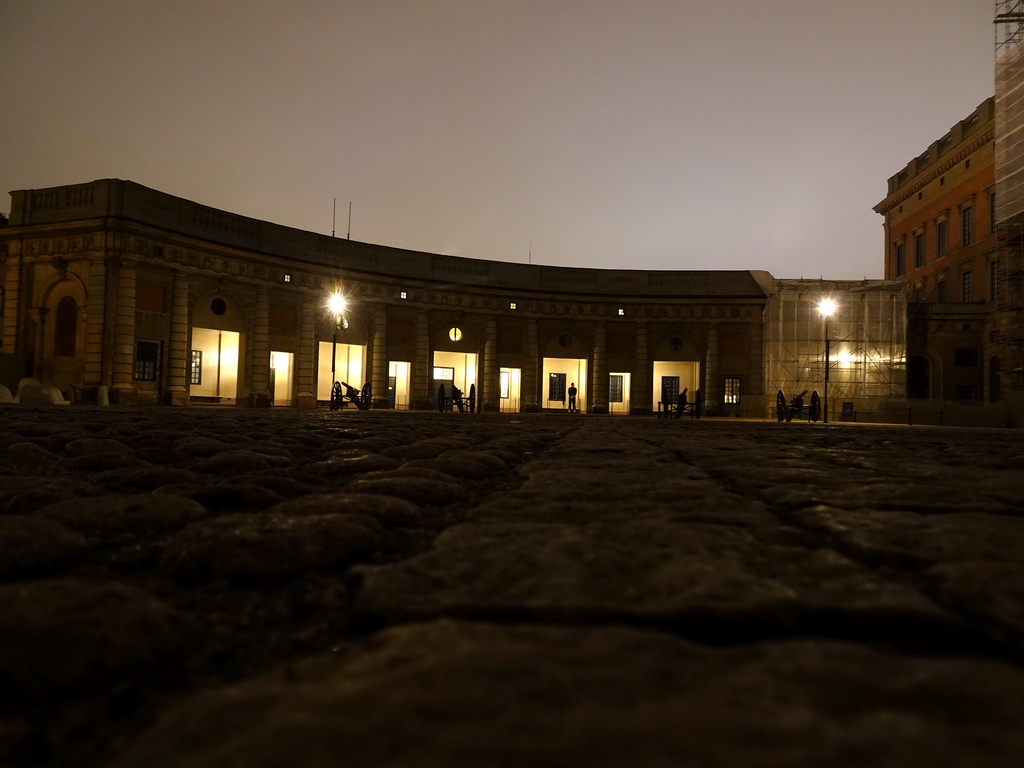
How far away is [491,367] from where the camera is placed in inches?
1212

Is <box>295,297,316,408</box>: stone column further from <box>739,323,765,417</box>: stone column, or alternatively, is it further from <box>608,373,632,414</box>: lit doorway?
<box>739,323,765,417</box>: stone column

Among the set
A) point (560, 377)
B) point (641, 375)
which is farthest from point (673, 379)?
point (560, 377)

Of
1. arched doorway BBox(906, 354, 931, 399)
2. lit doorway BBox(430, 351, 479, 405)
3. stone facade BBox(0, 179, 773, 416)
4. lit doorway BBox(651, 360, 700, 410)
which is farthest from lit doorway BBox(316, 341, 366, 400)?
arched doorway BBox(906, 354, 931, 399)

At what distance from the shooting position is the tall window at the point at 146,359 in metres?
21.2

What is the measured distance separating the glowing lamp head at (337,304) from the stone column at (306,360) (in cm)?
85

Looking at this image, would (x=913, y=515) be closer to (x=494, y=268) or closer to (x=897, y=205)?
(x=494, y=268)

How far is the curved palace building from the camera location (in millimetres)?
20953

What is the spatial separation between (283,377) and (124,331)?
659 cm

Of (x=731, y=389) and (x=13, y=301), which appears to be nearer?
(x=13, y=301)

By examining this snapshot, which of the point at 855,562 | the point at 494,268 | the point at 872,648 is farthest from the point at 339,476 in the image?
A: the point at 494,268

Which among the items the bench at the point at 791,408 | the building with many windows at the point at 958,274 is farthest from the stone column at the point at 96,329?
the building with many windows at the point at 958,274

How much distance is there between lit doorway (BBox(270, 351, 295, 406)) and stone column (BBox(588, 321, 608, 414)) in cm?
1530

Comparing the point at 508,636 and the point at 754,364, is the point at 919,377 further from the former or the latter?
the point at 508,636

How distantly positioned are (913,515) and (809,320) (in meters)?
31.5
